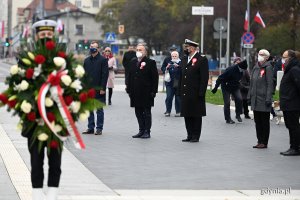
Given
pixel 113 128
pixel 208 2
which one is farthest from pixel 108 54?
pixel 208 2

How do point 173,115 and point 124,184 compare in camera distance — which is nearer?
point 124,184

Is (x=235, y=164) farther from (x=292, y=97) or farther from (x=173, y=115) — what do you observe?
(x=173, y=115)

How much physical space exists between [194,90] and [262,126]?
63.4 inches

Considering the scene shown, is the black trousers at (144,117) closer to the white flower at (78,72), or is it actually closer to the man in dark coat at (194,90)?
the man in dark coat at (194,90)

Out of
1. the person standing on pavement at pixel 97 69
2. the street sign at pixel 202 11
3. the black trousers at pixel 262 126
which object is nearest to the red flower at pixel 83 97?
the black trousers at pixel 262 126

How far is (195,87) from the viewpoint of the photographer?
16.9 metres

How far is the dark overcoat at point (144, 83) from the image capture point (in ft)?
57.1

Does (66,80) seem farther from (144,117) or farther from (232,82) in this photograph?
(232,82)

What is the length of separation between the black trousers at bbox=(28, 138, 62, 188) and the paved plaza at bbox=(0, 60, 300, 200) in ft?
3.42

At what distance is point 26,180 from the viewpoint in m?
11.1

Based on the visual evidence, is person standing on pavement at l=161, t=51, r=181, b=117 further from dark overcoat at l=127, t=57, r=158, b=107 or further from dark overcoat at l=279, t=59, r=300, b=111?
dark overcoat at l=279, t=59, r=300, b=111

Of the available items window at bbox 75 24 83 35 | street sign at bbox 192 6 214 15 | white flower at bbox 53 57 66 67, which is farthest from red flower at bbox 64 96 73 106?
window at bbox 75 24 83 35

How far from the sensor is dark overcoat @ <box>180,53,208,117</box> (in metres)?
16.8

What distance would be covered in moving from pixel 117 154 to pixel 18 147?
167 centimetres
